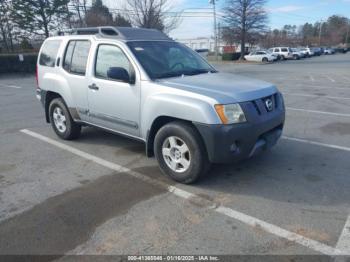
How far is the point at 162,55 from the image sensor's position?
478 cm

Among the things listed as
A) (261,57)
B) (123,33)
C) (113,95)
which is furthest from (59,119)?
(261,57)

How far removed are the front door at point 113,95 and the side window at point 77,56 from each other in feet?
1.12

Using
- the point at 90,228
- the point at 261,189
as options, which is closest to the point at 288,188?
the point at 261,189

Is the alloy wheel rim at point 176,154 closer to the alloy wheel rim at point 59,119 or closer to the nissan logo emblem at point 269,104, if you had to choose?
the nissan logo emblem at point 269,104

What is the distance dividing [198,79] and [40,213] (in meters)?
2.59

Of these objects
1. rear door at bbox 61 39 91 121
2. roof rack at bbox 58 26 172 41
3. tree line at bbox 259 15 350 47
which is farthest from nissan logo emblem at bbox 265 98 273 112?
tree line at bbox 259 15 350 47

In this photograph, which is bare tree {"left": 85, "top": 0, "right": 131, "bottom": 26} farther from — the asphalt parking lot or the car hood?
the car hood

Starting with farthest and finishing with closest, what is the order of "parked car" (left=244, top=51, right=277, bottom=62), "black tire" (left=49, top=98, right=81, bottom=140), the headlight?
1. "parked car" (left=244, top=51, right=277, bottom=62)
2. "black tire" (left=49, top=98, right=81, bottom=140)
3. the headlight

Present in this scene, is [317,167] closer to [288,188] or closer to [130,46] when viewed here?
[288,188]

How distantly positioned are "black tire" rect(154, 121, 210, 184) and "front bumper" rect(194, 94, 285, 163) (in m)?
0.12

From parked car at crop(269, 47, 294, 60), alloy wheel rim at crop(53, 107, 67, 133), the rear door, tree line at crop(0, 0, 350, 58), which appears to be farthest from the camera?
parked car at crop(269, 47, 294, 60)

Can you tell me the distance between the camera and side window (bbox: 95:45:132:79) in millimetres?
4539

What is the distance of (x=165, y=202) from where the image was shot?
3684 millimetres

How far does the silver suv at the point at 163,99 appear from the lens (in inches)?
145
